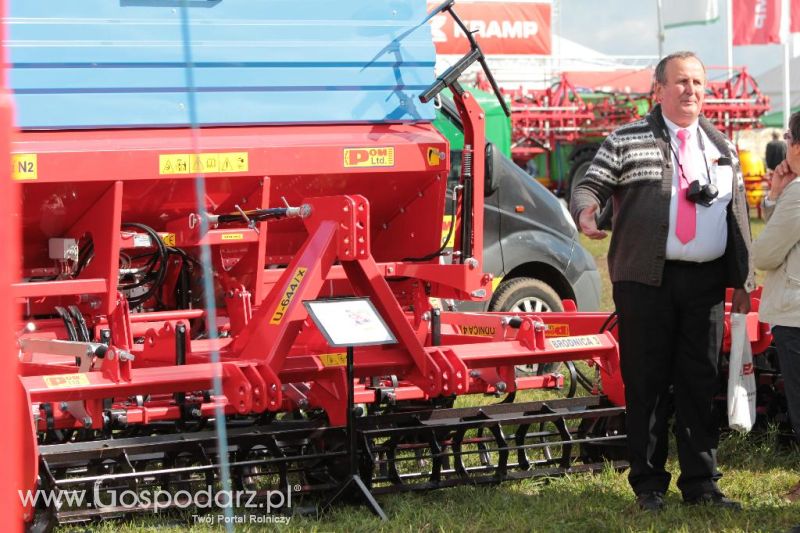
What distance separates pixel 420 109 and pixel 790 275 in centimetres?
224

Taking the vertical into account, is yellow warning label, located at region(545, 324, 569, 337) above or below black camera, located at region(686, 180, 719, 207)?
below

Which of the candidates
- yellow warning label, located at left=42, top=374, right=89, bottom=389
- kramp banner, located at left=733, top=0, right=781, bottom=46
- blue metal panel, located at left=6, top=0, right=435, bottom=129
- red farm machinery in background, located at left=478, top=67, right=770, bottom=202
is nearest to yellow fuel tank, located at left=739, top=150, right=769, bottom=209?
red farm machinery in background, located at left=478, top=67, right=770, bottom=202

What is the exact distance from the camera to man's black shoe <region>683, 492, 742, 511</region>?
5246mm

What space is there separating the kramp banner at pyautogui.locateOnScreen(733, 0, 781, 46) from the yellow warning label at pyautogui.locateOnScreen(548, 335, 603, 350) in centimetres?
1981

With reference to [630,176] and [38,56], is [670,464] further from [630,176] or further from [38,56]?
[38,56]

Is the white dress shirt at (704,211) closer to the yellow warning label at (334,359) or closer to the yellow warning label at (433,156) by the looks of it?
the yellow warning label at (433,156)

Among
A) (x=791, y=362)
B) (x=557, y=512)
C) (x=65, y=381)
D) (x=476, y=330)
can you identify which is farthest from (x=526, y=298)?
(x=65, y=381)

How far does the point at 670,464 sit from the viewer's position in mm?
6277

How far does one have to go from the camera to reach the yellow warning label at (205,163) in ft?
19.0

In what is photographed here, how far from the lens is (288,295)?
5.43 m

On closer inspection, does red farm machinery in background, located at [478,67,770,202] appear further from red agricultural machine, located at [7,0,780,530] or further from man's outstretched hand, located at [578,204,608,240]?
man's outstretched hand, located at [578,204,608,240]

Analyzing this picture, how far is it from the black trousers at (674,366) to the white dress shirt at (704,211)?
0.24 feet

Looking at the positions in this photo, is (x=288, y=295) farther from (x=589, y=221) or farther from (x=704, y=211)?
(x=704, y=211)

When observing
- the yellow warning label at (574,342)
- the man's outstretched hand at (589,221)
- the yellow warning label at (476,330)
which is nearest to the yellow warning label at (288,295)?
the man's outstretched hand at (589,221)
